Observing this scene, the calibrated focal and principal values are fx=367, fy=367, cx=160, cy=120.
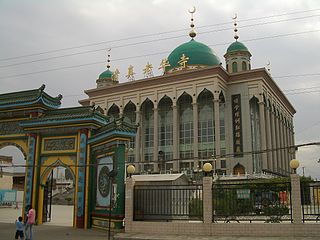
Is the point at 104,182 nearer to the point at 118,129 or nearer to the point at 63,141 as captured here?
the point at 118,129

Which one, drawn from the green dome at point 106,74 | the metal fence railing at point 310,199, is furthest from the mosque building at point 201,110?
the metal fence railing at point 310,199

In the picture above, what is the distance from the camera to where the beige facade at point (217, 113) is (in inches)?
1800

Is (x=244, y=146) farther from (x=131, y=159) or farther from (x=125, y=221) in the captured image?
(x=125, y=221)

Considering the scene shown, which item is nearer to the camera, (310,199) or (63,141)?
(310,199)

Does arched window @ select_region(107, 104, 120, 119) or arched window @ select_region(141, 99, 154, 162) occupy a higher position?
arched window @ select_region(107, 104, 120, 119)

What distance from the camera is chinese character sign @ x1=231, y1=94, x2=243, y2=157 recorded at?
45281 millimetres

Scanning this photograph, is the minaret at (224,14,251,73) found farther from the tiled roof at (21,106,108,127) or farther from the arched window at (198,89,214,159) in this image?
the tiled roof at (21,106,108,127)

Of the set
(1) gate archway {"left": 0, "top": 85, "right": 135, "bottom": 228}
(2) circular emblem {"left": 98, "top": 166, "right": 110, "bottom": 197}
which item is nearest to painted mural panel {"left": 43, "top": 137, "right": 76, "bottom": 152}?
(1) gate archway {"left": 0, "top": 85, "right": 135, "bottom": 228}

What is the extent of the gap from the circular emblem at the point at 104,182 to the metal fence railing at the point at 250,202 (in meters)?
5.22

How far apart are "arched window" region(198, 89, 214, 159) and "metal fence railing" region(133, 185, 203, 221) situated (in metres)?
30.8

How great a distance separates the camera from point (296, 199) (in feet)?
46.6

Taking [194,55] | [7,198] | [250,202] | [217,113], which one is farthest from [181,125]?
[250,202]

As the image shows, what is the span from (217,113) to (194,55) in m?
10.3

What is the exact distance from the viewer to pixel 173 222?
50.5 ft
